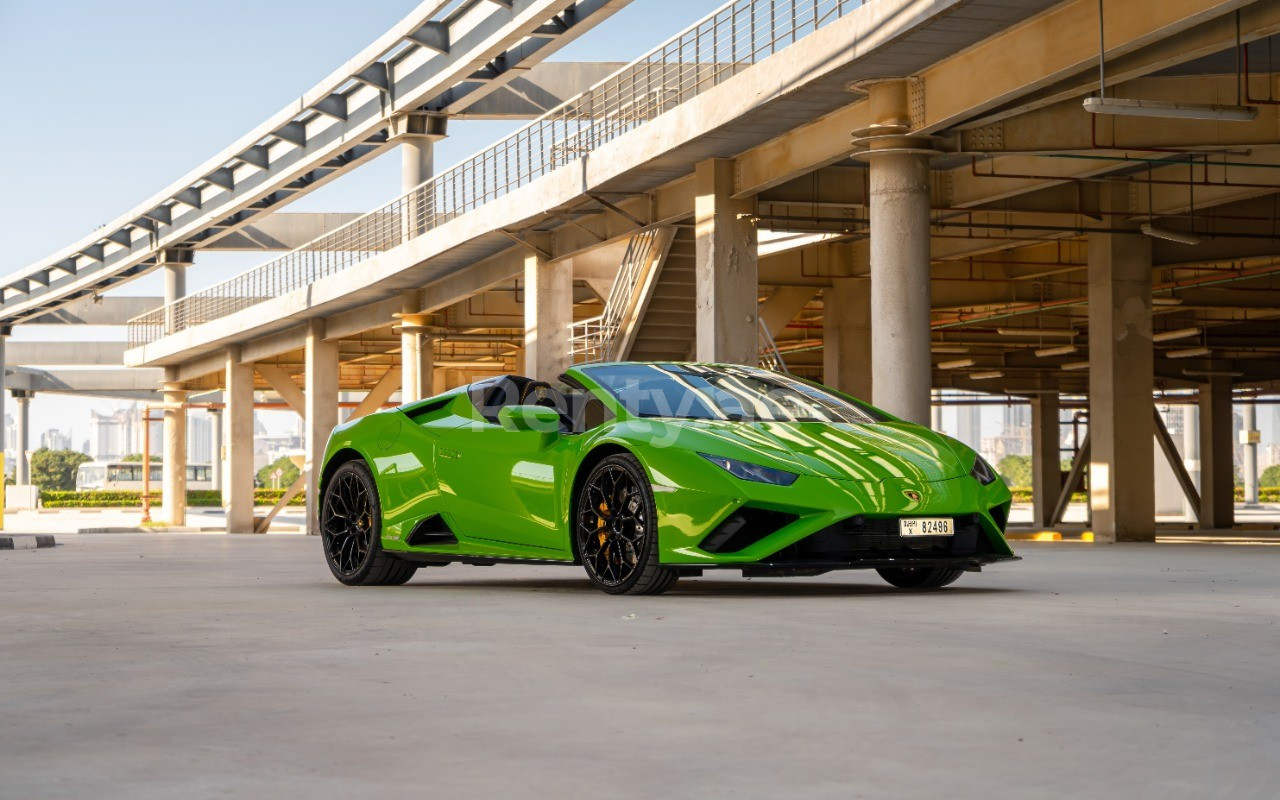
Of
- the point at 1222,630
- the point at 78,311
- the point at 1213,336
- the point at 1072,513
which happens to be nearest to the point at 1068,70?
the point at 1222,630

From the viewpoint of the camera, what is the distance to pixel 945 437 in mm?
9617

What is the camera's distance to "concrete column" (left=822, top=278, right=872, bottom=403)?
3181 cm

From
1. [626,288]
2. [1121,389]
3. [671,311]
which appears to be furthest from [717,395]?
[1121,389]

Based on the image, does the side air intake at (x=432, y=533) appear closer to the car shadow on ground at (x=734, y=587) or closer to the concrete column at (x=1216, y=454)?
the car shadow on ground at (x=734, y=587)

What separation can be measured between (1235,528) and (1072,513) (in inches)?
1783

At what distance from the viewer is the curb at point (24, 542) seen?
20.9 m

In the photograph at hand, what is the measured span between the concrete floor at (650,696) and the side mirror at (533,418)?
1.05 m

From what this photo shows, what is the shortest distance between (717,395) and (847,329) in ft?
73.9

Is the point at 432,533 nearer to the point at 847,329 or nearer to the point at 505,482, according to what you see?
the point at 505,482

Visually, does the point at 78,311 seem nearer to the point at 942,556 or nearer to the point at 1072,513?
the point at 1072,513

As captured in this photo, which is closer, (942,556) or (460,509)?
(942,556)

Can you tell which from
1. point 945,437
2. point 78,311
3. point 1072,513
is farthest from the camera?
point 1072,513

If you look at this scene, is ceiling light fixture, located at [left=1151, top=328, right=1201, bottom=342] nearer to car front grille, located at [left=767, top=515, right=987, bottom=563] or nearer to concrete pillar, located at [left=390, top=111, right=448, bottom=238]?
concrete pillar, located at [left=390, top=111, right=448, bottom=238]

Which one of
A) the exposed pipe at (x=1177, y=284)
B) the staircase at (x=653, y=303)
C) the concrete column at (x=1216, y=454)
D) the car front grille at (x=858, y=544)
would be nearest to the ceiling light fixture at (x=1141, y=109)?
the car front grille at (x=858, y=544)
